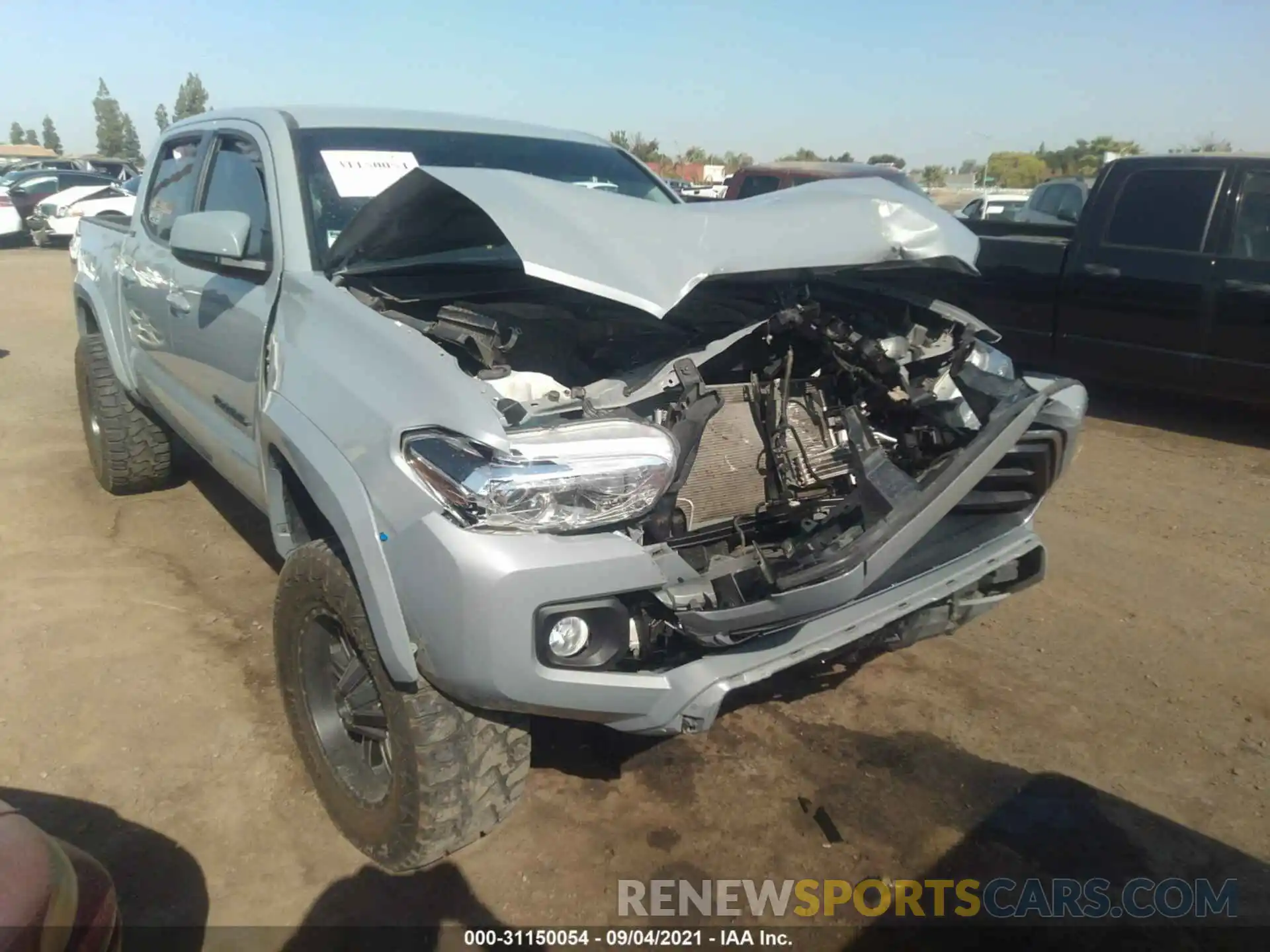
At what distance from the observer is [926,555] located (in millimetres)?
2785

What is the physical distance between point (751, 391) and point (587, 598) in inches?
34.8

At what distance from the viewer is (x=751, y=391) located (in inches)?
105

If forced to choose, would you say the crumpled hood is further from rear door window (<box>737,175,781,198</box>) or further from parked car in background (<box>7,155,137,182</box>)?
parked car in background (<box>7,155,137,182</box>)

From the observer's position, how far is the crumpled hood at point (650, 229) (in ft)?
7.14

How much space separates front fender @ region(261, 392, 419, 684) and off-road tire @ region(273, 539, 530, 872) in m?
0.08

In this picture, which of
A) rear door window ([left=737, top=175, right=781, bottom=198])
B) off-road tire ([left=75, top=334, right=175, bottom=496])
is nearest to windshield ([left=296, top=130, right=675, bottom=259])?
off-road tire ([left=75, top=334, right=175, bottom=496])

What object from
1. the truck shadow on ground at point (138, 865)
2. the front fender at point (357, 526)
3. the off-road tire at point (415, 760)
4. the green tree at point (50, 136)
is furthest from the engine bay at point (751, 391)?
the green tree at point (50, 136)

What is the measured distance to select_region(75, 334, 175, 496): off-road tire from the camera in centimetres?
489

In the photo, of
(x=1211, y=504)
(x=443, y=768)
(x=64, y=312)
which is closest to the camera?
(x=443, y=768)

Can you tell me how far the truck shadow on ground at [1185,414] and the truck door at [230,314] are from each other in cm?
616

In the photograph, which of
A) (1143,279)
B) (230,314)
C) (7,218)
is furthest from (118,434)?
(7,218)

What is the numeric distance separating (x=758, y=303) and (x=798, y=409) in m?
0.39

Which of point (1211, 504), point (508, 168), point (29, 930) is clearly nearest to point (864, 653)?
point (508, 168)

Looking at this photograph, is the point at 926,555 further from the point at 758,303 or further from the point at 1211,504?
the point at 1211,504
